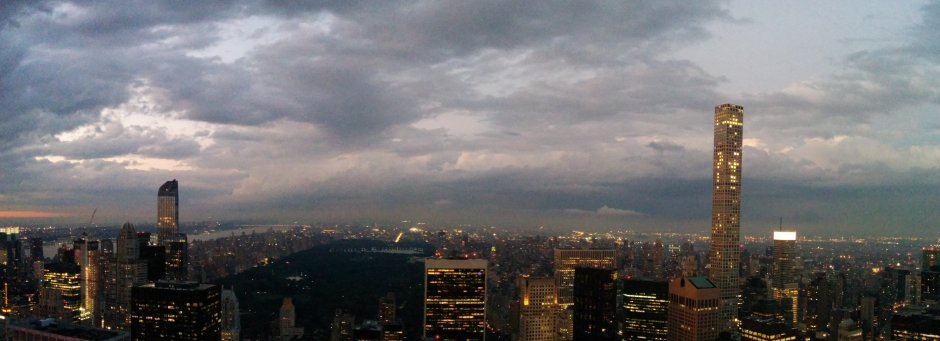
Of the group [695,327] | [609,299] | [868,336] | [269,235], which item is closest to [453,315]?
[609,299]

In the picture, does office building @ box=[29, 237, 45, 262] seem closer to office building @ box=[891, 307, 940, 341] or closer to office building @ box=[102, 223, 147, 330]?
office building @ box=[102, 223, 147, 330]

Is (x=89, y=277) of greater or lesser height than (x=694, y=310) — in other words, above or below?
below

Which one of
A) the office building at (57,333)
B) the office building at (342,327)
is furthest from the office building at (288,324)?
the office building at (57,333)

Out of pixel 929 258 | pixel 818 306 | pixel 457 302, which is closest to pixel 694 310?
pixel 457 302

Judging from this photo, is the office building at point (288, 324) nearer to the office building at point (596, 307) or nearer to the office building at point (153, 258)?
the office building at point (153, 258)

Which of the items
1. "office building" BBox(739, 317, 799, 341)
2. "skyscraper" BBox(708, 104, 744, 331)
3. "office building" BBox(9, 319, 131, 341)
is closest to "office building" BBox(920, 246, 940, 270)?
"skyscraper" BBox(708, 104, 744, 331)

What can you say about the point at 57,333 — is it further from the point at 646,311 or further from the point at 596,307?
the point at 646,311
